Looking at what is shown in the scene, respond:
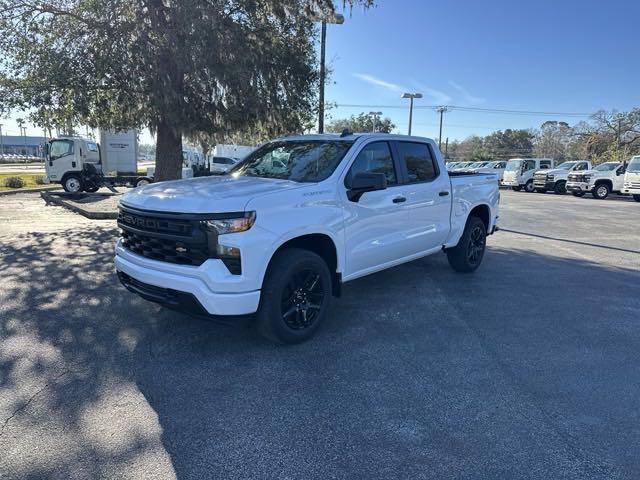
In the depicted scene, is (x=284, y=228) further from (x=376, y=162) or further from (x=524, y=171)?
(x=524, y=171)

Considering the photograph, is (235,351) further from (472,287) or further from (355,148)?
(472,287)

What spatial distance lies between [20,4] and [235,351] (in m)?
10.3

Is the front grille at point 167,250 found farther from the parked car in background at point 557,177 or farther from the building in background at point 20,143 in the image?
the building in background at point 20,143

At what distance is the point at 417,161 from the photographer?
18.9 ft

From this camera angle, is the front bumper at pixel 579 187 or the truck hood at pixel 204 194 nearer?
the truck hood at pixel 204 194

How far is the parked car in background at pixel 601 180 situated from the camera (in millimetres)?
24280

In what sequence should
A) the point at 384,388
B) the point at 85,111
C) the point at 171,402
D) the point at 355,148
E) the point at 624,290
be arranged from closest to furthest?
the point at 171,402, the point at 384,388, the point at 355,148, the point at 624,290, the point at 85,111

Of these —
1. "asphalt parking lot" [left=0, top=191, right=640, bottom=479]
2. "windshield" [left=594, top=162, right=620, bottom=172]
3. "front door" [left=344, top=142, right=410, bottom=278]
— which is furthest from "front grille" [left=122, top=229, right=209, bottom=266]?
"windshield" [left=594, top=162, right=620, bottom=172]

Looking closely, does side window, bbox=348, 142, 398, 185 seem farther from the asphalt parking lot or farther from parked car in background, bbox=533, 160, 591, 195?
parked car in background, bbox=533, 160, 591, 195

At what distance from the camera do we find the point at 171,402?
10.7 ft

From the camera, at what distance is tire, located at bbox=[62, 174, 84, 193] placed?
19266 millimetres

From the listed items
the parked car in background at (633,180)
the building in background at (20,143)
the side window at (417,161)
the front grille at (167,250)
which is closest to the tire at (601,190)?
the parked car in background at (633,180)

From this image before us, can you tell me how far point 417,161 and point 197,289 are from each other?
3.33m

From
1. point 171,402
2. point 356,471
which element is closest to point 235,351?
point 171,402
